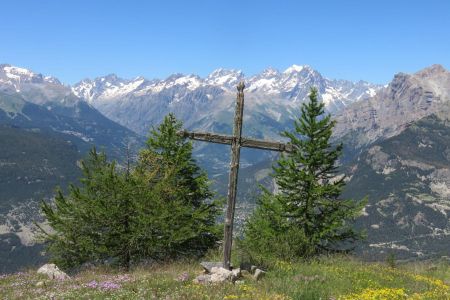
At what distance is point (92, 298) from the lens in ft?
47.4

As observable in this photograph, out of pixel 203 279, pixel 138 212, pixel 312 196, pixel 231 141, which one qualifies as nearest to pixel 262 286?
pixel 203 279

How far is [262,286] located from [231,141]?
5801 mm

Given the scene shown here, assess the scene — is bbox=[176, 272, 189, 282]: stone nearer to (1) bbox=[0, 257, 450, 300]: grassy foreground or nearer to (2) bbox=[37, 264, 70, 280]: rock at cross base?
(1) bbox=[0, 257, 450, 300]: grassy foreground

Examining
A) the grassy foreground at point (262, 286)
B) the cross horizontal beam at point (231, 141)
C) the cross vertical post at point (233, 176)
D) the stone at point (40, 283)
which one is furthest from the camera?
the cross horizontal beam at point (231, 141)

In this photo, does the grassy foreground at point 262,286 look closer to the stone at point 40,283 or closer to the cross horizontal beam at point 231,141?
the stone at point 40,283

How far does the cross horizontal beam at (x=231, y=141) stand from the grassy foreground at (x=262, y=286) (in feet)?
15.5

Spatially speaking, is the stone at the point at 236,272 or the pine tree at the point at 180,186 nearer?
the stone at the point at 236,272

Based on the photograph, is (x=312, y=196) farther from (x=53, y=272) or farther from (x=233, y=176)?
(x=53, y=272)

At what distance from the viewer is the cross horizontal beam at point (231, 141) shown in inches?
712

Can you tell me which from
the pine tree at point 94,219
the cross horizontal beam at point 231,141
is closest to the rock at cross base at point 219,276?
the cross horizontal beam at point 231,141

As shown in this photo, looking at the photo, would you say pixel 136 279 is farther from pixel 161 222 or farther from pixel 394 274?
pixel 394 274

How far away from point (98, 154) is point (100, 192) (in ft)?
13.9

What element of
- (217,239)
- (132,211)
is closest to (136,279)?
(132,211)

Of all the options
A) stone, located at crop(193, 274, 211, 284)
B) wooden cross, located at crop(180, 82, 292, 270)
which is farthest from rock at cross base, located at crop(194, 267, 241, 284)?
wooden cross, located at crop(180, 82, 292, 270)
